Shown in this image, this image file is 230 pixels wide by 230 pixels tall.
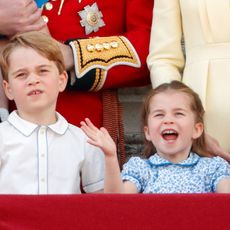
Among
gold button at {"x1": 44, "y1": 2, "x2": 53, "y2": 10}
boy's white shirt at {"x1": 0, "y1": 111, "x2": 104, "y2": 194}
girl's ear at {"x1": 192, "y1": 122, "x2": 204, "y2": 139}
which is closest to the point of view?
boy's white shirt at {"x1": 0, "y1": 111, "x2": 104, "y2": 194}

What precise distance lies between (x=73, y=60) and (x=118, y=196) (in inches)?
33.3

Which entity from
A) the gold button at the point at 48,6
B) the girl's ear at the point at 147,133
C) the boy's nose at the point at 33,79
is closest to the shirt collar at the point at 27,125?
the boy's nose at the point at 33,79

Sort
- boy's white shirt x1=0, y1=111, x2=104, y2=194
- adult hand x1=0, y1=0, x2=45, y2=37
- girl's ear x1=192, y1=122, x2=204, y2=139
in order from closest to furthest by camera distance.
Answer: boy's white shirt x1=0, y1=111, x2=104, y2=194 → girl's ear x1=192, y1=122, x2=204, y2=139 → adult hand x1=0, y1=0, x2=45, y2=37

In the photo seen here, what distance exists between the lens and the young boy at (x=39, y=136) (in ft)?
7.41

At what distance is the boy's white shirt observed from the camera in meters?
2.25

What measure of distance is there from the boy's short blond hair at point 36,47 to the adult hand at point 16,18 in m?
0.15

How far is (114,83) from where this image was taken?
8.66 ft

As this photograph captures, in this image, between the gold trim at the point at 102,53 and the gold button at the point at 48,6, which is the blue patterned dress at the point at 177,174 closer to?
the gold trim at the point at 102,53

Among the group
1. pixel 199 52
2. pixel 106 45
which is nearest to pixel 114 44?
pixel 106 45

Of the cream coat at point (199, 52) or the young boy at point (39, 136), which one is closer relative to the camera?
the young boy at point (39, 136)

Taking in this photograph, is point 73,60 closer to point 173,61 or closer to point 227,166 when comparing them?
point 173,61

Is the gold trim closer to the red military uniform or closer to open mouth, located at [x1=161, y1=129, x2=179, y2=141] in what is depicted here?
the red military uniform

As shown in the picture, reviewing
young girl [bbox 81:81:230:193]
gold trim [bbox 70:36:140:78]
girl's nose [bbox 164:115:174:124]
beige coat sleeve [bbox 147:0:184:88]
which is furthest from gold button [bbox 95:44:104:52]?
girl's nose [bbox 164:115:174:124]

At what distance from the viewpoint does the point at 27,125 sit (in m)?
2.30
